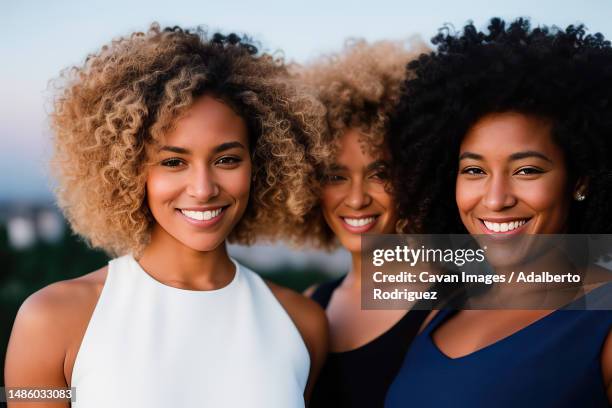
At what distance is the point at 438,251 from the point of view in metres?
3.72

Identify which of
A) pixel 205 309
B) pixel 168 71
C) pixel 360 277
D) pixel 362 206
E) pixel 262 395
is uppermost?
pixel 168 71

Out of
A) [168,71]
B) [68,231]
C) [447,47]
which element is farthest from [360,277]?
[68,231]

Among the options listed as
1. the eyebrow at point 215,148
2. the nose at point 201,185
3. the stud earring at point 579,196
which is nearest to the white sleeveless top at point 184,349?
the nose at point 201,185

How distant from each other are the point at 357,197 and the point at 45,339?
1715 millimetres

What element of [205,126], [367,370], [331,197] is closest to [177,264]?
[205,126]

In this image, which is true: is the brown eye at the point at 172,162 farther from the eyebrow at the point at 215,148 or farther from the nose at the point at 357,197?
the nose at the point at 357,197

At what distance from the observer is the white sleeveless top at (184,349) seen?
2.67 meters

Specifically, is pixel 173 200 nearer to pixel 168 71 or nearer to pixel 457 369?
pixel 168 71

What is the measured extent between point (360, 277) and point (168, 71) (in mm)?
1674

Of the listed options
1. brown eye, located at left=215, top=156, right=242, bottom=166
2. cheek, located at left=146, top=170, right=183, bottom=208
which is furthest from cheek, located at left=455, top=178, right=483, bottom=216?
cheek, located at left=146, top=170, right=183, bottom=208

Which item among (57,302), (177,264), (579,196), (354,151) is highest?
(354,151)

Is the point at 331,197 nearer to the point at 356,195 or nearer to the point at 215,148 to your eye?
the point at 356,195

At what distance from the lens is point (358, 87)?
143 inches

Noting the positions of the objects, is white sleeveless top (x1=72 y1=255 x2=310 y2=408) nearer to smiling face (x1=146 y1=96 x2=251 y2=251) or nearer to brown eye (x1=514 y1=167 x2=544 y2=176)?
smiling face (x1=146 y1=96 x2=251 y2=251)
